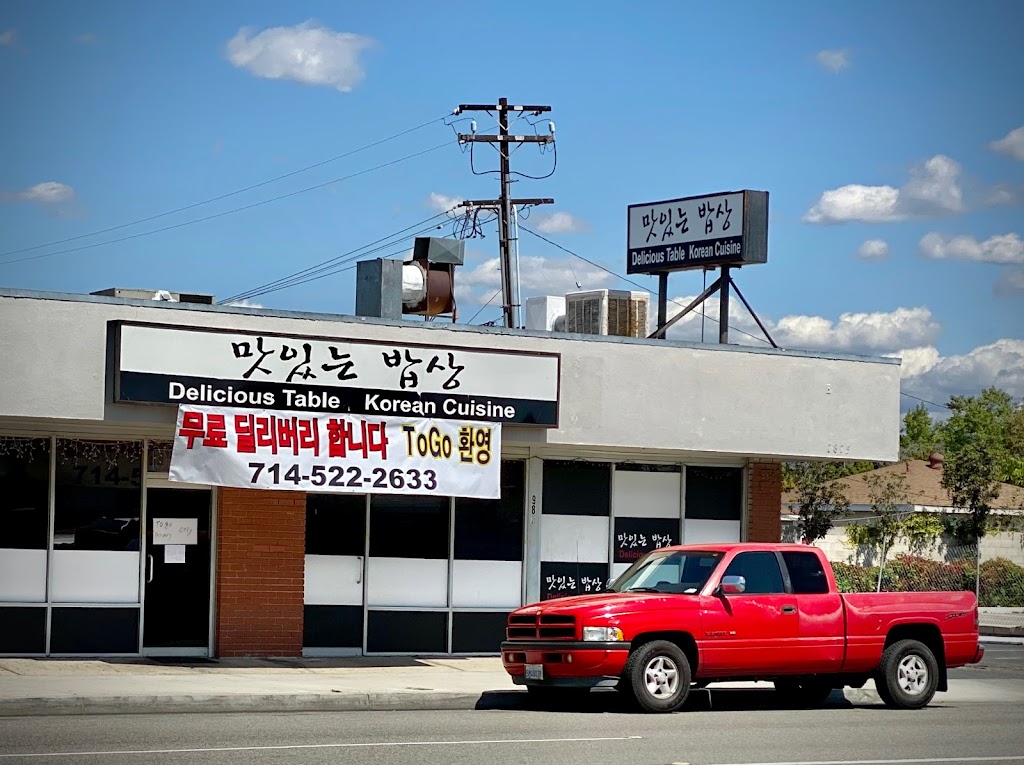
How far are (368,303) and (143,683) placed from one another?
7.65 meters

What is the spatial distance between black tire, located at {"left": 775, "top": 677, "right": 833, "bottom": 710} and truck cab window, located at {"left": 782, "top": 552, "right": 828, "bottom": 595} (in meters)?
1.25

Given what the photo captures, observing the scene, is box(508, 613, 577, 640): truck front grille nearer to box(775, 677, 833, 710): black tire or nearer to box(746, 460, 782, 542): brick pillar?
box(775, 677, 833, 710): black tire

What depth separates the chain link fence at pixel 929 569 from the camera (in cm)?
4328

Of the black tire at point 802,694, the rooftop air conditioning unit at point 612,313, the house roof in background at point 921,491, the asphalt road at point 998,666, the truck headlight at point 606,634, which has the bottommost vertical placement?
the asphalt road at point 998,666

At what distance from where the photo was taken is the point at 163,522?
20188mm

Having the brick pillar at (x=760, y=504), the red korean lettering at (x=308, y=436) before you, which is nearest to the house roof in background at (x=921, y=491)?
the brick pillar at (x=760, y=504)

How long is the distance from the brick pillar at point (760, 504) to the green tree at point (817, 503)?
21390mm

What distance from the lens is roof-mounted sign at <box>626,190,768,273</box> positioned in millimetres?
24391

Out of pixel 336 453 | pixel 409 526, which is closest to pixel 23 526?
pixel 336 453

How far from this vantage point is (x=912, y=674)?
17.2 metres

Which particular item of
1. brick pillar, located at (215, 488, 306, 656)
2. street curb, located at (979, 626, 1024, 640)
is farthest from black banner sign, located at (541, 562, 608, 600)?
street curb, located at (979, 626, 1024, 640)

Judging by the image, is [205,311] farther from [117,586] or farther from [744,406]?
[744,406]

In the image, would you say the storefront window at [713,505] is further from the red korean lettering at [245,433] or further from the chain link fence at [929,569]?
the chain link fence at [929,569]

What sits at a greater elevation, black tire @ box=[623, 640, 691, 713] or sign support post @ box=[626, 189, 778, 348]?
sign support post @ box=[626, 189, 778, 348]
